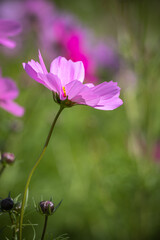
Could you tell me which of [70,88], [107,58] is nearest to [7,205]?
[70,88]

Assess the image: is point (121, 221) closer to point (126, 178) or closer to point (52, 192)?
point (126, 178)

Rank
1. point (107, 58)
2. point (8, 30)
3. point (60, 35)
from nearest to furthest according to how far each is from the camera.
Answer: point (8, 30)
point (60, 35)
point (107, 58)

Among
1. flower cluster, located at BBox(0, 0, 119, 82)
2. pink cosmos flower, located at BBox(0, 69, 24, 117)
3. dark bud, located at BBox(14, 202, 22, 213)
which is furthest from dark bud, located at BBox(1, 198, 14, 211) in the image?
flower cluster, located at BBox(0, 0, 119, 82)

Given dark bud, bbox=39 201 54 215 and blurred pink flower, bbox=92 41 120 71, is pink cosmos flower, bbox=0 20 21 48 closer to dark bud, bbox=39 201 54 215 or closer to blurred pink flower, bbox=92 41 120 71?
dark bud, bbox=39 201 54 215

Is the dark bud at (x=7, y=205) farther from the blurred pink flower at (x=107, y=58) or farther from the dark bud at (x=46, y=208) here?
the blurred pink flower at (x=107, y=58)

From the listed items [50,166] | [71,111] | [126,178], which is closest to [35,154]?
[50,166]

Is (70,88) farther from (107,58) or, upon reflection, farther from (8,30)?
(107,58)
